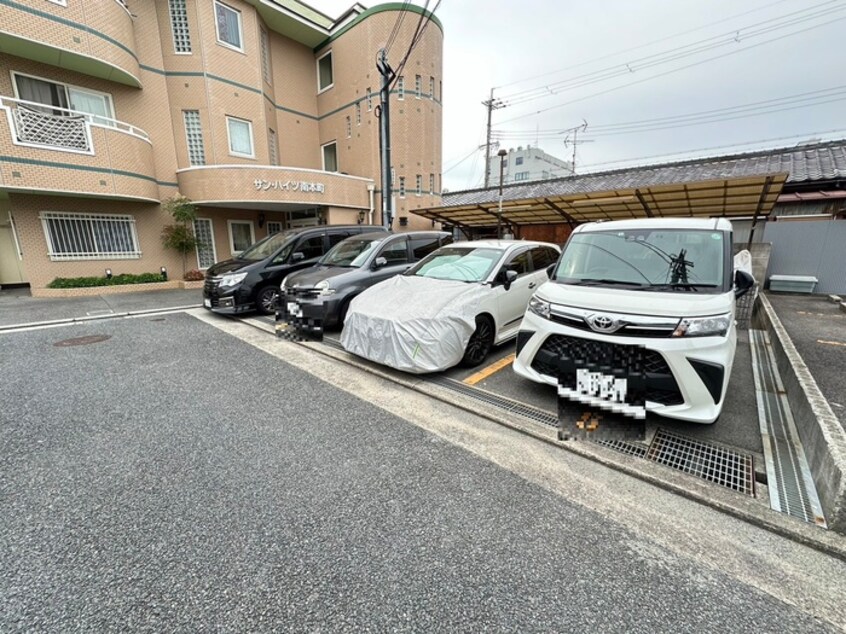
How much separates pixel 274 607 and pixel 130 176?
12648mm

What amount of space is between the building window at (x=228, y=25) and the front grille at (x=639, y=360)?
1548 centimetres

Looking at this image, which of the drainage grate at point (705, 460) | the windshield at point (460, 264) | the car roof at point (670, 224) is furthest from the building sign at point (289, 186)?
the drainage grate at point (705, 460)

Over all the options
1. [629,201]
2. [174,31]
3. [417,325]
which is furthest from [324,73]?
[417,325]

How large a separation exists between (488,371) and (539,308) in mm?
1303

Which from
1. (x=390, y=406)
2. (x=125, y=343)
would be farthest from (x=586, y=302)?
(x=125, y=343)

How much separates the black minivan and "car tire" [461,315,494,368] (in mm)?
4438

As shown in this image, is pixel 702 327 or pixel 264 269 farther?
pixel 264 269

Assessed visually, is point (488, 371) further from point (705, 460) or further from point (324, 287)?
point (324, 287)

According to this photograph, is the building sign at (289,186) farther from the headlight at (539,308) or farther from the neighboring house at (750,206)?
the headlight at (539,308)

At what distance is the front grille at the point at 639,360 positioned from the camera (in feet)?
9.02

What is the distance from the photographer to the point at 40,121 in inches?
343

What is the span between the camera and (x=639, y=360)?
2.80 metres

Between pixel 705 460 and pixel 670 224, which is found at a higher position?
pixel 670 224

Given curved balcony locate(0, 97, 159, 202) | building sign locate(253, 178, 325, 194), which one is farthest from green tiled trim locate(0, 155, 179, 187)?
building sign locate(253, 178, 325, 194)
